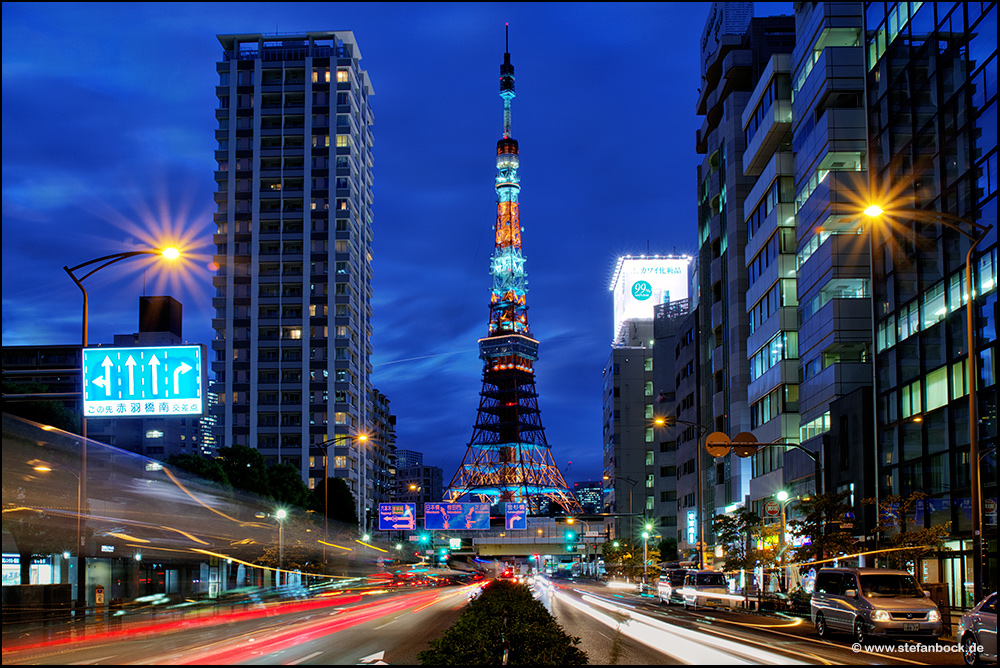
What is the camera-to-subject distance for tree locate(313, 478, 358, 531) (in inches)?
4909

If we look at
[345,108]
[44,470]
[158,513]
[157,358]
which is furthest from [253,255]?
[157,358]

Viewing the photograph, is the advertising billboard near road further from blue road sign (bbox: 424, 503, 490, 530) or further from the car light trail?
the car light trail

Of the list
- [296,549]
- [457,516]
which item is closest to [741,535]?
[457,516]

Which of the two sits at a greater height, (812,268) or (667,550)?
(812,268)

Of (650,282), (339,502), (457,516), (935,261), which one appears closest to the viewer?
(935,261)

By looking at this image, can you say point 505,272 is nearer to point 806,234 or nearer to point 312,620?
point 806,234

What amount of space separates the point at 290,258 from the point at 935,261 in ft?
378

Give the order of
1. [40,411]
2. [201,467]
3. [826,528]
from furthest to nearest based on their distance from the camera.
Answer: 1. [201,467]
2. [40,411]
3. [826,528]

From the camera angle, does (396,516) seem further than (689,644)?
Yes

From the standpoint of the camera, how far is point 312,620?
39.4 metres

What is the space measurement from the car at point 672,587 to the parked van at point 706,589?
1.93m

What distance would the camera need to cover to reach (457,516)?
316 ft

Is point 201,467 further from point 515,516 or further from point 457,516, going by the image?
point 515,516

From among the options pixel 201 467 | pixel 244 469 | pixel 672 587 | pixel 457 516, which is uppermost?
pixel 201 467
